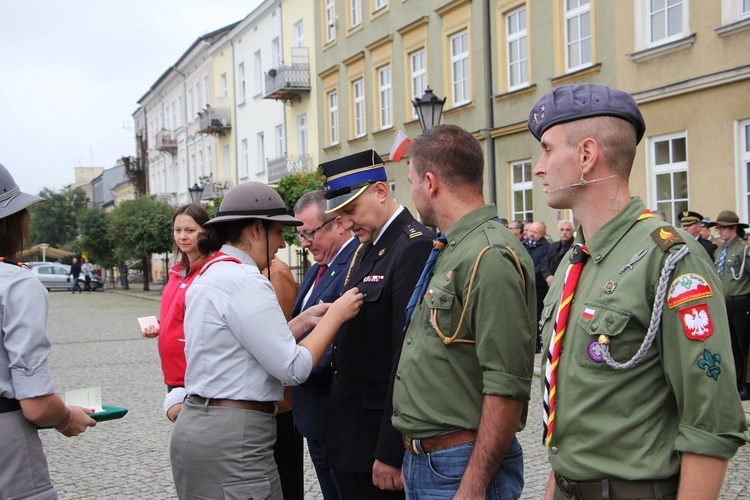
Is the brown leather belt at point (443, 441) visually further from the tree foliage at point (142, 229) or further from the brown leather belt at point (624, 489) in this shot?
the tree foliage at point (142, 229)

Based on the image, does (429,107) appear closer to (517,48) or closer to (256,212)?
(517,48)

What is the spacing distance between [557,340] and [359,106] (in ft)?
78.5

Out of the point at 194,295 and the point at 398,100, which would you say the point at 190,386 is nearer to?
the point at 194,295

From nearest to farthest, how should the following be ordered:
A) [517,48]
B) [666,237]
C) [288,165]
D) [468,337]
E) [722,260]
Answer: [666,237]
[468,337]
[722,260]
[517,48]
[288,165]

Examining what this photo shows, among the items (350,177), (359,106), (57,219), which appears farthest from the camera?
(57,219)

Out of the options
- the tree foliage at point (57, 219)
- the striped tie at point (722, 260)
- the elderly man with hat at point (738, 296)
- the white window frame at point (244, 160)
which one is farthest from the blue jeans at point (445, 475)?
the tree foliage at point (57, 219)

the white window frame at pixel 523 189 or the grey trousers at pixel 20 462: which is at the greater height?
the white window frame at pixel 523 189

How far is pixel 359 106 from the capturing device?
25.6m

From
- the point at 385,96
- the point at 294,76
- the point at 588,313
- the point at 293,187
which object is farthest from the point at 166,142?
the point at 588,313

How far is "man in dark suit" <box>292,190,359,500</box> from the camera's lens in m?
3.76

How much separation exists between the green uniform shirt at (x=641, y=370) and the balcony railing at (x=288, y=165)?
2701 centimetres

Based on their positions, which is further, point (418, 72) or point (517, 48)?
point (418, 72)

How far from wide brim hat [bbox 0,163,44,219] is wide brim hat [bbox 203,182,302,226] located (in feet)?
2.41

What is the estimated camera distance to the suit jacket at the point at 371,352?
3.22 m
